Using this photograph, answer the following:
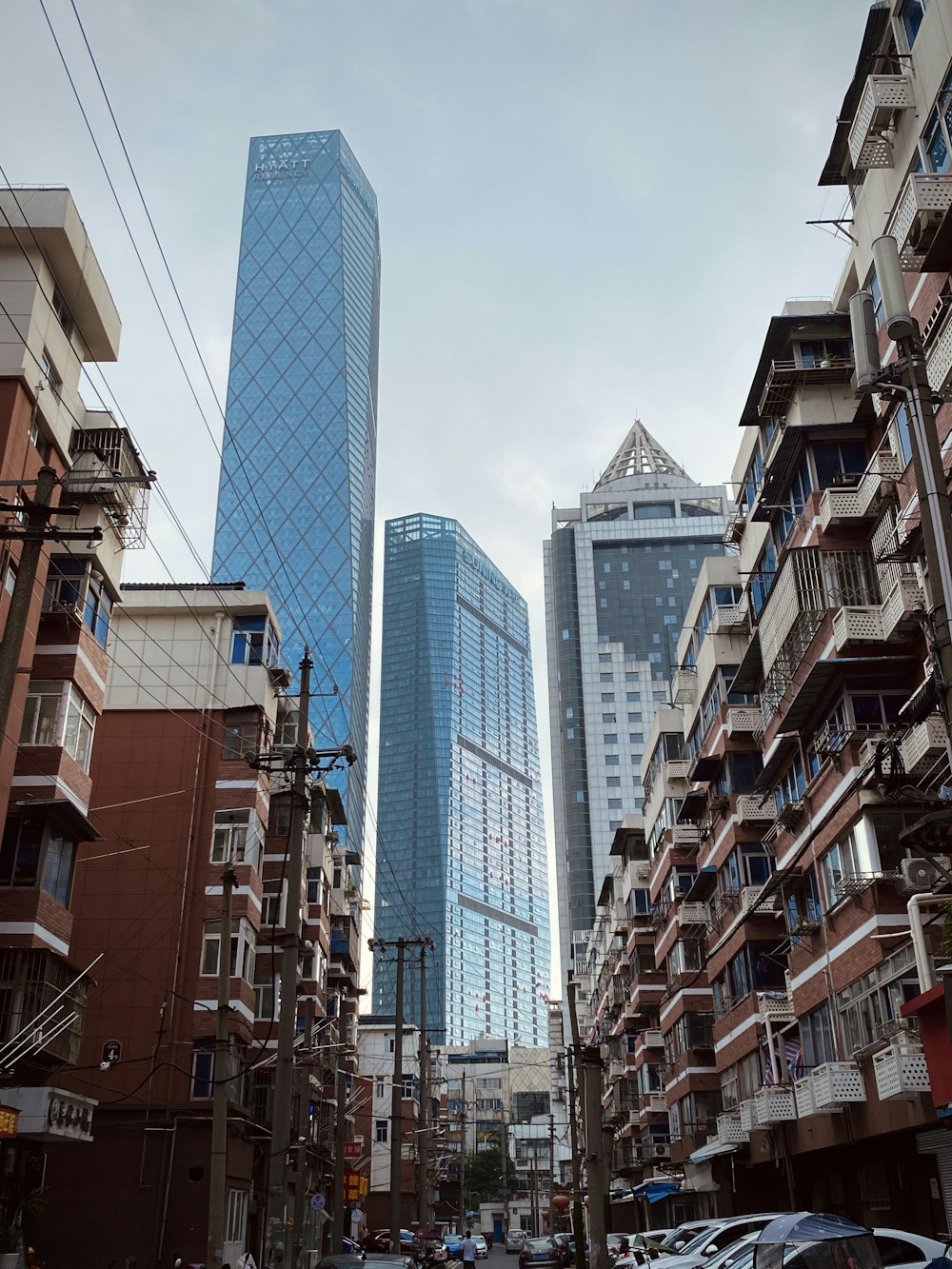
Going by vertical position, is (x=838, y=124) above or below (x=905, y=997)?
above

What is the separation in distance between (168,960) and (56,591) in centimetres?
1470

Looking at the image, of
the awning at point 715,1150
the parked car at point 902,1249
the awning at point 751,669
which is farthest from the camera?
the awning at point 715,1150

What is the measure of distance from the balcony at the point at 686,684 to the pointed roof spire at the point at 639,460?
134924mm

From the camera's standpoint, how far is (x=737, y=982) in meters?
39.4

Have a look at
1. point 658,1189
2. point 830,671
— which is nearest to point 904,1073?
point 830,671

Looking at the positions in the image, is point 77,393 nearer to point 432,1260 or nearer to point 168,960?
point 168,960

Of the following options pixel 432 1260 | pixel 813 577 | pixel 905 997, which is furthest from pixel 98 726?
pixel 905 997

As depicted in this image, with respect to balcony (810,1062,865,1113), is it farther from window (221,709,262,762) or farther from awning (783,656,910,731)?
window (221,709,262,762)

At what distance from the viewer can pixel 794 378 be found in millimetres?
29859

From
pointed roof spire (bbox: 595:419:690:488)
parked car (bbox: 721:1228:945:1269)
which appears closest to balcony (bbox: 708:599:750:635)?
parked car (bbox: 721:1228:945:1269)

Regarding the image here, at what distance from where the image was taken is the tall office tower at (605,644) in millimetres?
158125

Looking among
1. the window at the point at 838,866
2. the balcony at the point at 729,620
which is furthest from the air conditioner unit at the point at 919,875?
the balcony at the point at 729,620

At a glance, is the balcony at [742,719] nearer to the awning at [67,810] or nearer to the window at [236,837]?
the window at [236,837]

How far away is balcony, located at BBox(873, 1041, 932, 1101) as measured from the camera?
21.4 metres
